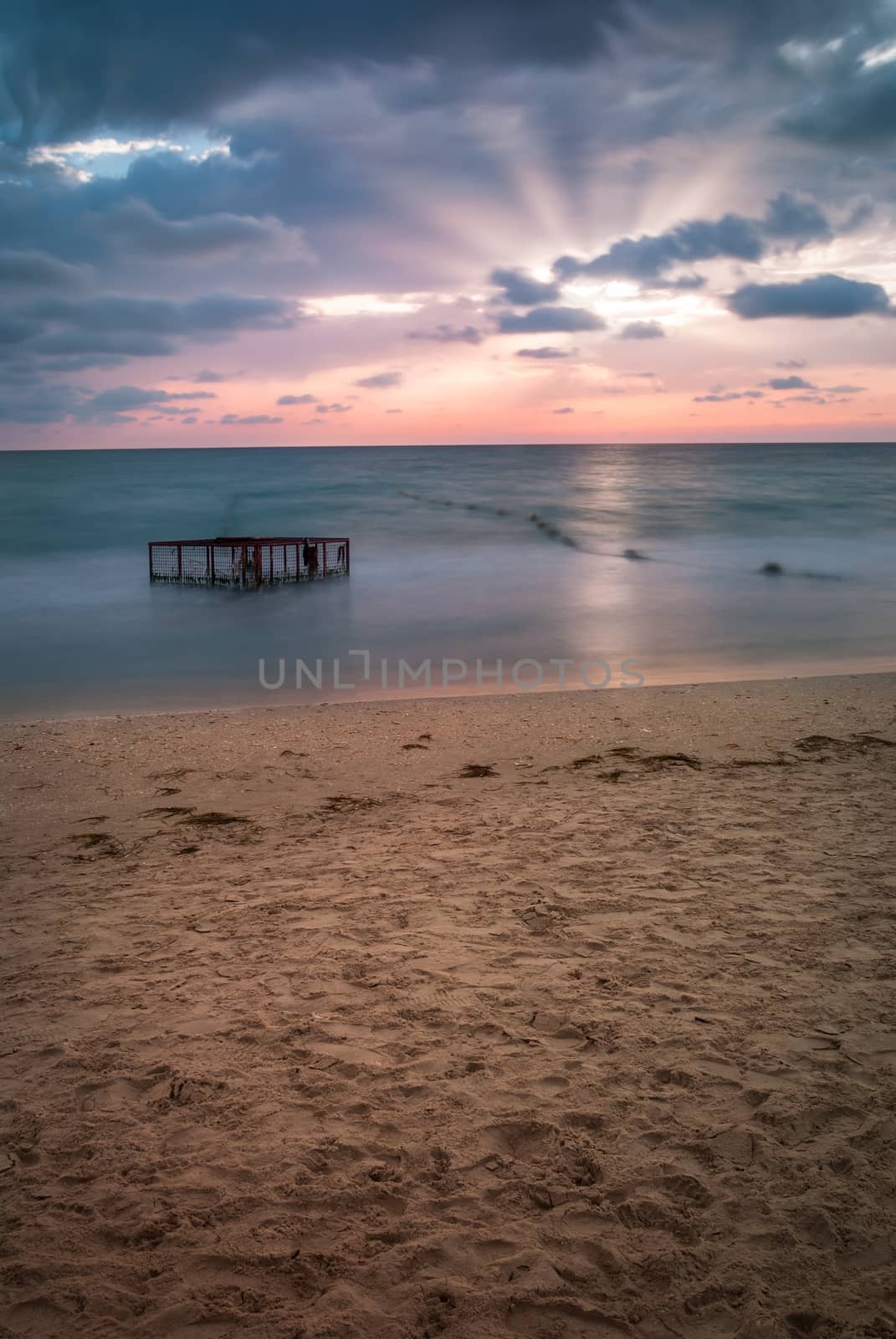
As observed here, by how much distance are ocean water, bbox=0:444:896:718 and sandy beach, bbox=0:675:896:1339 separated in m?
6.21

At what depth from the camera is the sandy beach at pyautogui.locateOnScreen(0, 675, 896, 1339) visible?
2.59 m

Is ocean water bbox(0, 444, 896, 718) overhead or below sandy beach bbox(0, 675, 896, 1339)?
overhead

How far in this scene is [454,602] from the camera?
20672 millimetres

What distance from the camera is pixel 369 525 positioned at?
40.2m

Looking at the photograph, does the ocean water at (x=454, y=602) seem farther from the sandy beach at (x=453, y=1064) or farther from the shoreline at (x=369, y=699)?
the sandy beach at (x=453, y=1064)

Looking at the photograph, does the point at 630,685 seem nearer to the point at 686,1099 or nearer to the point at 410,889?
the point at 410,889

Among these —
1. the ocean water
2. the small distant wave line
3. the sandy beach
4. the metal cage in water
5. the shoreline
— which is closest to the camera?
the sandy beach

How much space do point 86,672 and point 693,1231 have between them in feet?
42.5

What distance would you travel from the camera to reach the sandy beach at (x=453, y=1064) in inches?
102

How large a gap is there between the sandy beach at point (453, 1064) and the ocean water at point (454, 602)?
6210 millimetres

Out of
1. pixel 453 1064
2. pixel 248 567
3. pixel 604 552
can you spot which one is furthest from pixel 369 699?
pixel 604 552

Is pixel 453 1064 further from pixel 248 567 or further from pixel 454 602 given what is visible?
pixel 248 567

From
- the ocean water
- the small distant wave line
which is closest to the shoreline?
the ocean water

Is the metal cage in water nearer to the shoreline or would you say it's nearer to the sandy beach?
the shoreline
